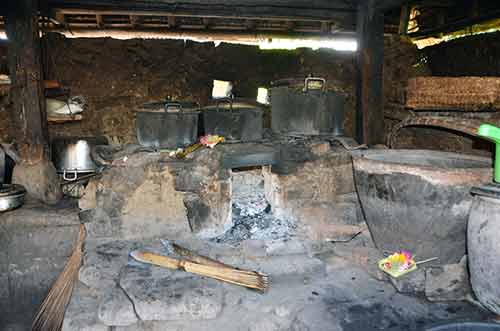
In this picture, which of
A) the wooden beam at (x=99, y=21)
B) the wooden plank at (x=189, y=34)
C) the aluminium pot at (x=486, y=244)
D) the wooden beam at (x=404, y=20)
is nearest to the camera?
the aluminium pot at (x=486, y=244)

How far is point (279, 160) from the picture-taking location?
3113 mm

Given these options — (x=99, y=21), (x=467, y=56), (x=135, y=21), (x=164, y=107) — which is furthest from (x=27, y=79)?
(x=467, y=56)

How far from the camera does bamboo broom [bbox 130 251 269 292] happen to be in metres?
2.24

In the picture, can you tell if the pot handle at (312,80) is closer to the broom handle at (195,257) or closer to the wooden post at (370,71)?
the wooden post at (370,71)

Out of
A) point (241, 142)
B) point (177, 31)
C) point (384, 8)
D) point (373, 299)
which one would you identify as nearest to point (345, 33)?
point (384, 8)

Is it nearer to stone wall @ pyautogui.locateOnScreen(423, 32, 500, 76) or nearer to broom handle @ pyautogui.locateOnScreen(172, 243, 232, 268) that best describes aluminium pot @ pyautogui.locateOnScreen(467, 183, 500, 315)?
broom handle @ pyautogui.locateOnScreen(172, 243, 232, 268)

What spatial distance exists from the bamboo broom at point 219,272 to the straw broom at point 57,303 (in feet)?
2.02

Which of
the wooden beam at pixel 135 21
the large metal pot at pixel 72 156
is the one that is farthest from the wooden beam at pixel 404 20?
the large metal pot at pixel 72 156

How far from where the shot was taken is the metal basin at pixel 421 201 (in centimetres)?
216

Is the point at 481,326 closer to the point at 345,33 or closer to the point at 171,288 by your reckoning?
the point at 171,288

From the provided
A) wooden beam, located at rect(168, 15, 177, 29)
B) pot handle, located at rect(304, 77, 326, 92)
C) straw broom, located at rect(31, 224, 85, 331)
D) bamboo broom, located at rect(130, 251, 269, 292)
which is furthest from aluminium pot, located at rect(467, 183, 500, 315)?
wooden beam, located at rect(168, 15, 177, 29)

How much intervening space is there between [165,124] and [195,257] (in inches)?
48.3

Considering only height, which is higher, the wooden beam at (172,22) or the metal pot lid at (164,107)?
the wooden beam at (172,22)

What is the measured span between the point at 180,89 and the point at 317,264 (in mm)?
2938
